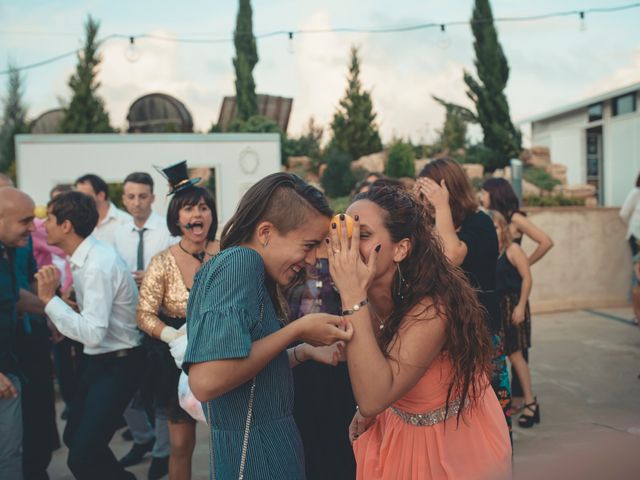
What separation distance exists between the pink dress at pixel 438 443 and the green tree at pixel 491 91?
24.2 metres

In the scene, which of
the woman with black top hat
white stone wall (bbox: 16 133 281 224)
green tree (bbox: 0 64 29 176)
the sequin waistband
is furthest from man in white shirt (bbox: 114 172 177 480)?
green tree (bbox: 0 64 29 176)

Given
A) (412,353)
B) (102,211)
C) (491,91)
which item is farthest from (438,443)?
(491,91)

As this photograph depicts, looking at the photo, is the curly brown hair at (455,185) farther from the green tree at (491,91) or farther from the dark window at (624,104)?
the green tree at (491,91)

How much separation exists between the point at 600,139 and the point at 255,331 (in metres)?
24.6

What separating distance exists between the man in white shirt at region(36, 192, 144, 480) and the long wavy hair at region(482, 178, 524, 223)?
3.07m

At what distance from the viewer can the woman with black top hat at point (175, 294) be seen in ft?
11.8

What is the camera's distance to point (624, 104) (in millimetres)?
20172

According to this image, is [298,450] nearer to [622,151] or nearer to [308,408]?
[308,408]

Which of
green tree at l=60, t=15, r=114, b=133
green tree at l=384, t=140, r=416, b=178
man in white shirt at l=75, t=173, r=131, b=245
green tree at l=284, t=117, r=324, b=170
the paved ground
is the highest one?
green tree at l=60, t=15, r=114, b=133

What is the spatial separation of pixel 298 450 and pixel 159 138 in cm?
1607

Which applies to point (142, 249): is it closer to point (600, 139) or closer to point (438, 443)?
point (438, 443)

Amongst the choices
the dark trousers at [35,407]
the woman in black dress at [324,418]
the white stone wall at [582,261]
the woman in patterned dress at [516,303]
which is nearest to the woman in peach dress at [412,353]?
the woman in black dress at [324,418]

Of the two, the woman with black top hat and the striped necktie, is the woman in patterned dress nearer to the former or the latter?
the woman with black top hat

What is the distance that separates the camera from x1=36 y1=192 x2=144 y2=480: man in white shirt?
3.37m
